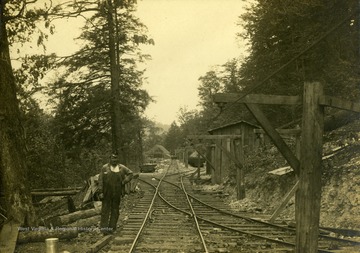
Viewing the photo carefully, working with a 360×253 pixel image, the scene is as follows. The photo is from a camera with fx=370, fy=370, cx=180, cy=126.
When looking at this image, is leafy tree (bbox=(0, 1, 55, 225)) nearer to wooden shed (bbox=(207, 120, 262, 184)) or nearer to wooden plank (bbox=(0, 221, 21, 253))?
wooden plank (bbox=(0, 221, 21, 253))

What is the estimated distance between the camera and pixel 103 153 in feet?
107

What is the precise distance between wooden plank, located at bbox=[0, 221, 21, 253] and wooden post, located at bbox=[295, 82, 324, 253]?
209 inches

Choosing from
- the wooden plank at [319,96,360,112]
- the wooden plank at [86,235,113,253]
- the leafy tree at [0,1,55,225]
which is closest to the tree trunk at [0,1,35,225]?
the leafy tree at [0,1,55,225]

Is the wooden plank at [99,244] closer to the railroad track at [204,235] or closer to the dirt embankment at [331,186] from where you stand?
the railroad track at [204,235]

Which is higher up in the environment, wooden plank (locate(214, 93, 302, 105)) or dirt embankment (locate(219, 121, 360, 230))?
wooden plank (locate(214, 93, 302, 105))

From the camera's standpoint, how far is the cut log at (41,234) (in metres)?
7.91

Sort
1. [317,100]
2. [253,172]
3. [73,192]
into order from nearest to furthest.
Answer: [317,100], [73,192], [253,172]

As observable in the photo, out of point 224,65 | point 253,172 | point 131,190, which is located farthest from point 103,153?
point 224,65

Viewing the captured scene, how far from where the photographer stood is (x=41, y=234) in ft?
26.3

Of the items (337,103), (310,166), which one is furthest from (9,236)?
(337,103)

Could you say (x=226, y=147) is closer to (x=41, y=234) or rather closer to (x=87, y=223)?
(x=87, y=223)

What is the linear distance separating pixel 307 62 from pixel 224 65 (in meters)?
31.2

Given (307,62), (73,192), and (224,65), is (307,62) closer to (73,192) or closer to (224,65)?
(73,192)

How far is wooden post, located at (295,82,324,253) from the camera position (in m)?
5.45
